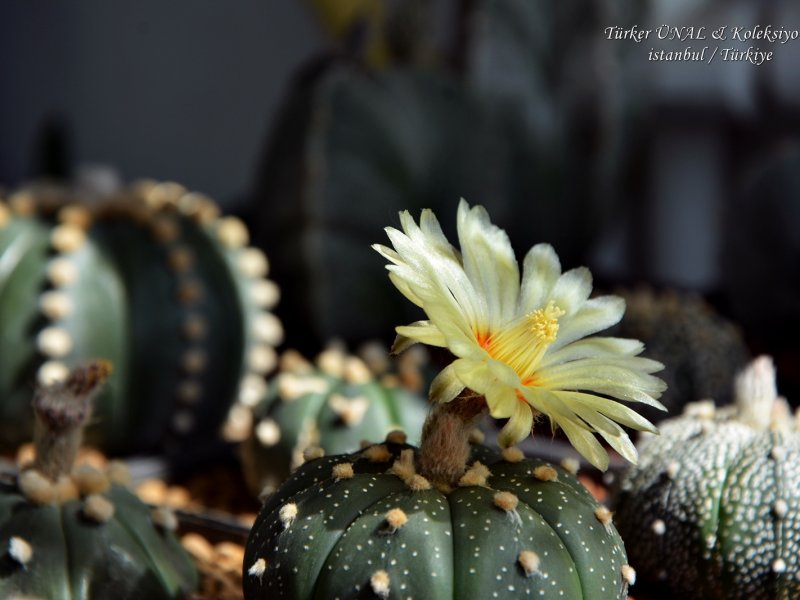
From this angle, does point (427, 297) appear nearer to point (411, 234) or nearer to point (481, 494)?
point (411, 234)

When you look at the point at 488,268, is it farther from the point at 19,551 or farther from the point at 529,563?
the point at 19,551

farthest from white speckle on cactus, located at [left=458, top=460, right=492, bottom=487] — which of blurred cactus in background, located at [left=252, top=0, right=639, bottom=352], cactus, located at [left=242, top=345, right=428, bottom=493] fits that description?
blurred cactus in background, located at [left=252, top=0, right=639, bottom=352]

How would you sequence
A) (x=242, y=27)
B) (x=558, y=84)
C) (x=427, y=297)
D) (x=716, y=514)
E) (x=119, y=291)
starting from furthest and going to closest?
(x=242, y=27) < (x=558, y=84) < (x=119, y=291) < (x=716, y=514) < (x=427, y=297)

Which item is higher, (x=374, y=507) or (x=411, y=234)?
(x=411, y=234)

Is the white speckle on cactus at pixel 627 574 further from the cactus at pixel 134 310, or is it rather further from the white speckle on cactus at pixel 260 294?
the white speckle on cactus at pixel 260 294

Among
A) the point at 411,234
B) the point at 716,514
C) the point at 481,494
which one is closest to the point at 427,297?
the point at 411,234
